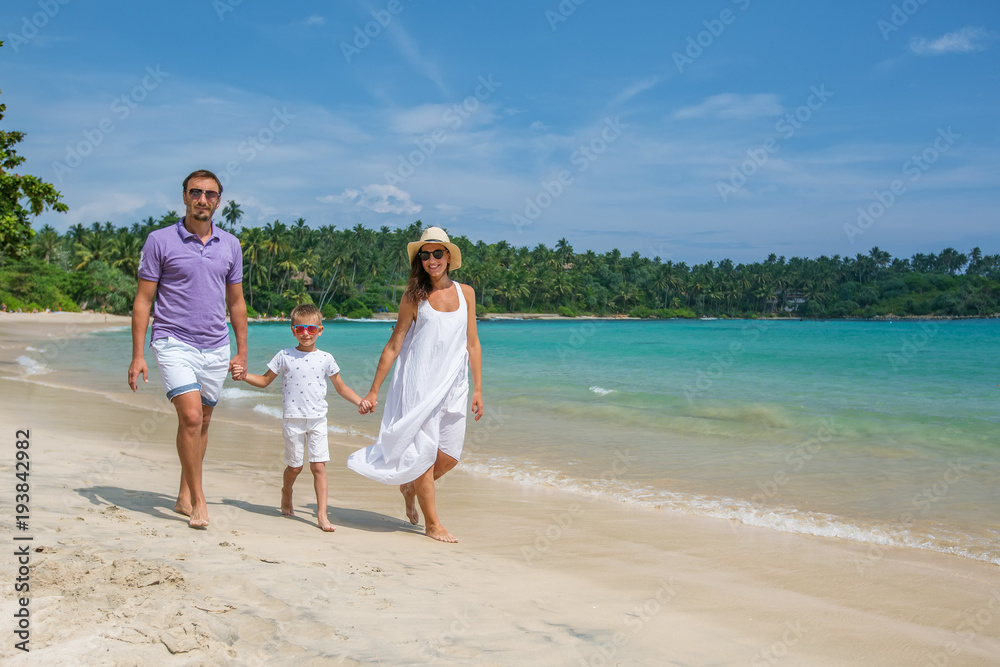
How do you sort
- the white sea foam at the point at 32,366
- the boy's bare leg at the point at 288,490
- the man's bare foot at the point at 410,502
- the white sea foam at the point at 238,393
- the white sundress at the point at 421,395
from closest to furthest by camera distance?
the white sundress at the point at 421,395 < the boy's bare leg at the point at 288,490 < the man's bare foot at the point at 410,502 < the white sea foam at the point at 238,393 < the white sea foam at the point at 32,366

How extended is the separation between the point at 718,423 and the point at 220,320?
8.30 meters

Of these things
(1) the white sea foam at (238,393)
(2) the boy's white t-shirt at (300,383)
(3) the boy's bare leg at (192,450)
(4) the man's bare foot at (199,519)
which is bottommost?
(1) the white sea foam at (238,393)

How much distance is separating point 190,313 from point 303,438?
44.6 inches

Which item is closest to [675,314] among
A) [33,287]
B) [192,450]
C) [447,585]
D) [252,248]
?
[252,248]

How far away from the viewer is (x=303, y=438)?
458 centimetres

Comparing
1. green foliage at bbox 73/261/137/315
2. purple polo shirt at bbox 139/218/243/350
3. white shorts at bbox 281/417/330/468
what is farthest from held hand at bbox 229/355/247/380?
green foliage at bbox 73/261/137/315

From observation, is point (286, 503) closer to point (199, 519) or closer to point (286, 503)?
point (286, 503)

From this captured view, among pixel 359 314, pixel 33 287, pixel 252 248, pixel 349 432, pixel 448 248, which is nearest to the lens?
pixel 448 248

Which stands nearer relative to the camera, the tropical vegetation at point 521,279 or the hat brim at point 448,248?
the hat brim at point 448,248

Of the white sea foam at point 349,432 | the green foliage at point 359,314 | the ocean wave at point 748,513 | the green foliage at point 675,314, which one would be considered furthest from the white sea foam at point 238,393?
the green foliage at point 675,314

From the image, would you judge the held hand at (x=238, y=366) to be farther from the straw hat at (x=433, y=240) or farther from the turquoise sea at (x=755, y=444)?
the turquoise sea at (x=755, y=444)

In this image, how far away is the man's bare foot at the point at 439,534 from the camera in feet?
14.6

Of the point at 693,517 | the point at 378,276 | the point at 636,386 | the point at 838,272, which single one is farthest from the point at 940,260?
the point at 693,517

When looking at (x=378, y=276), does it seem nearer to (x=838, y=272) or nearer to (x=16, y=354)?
(x=16, y=354)
